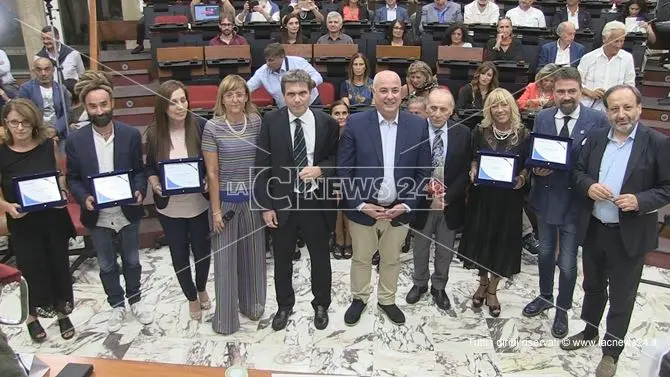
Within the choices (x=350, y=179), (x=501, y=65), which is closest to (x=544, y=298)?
(x=350, y=179)

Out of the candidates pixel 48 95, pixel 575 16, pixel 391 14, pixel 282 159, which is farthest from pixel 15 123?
pixel 575 16

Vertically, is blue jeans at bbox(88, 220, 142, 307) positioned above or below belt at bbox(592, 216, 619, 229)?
below

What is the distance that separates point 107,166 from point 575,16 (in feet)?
17.5

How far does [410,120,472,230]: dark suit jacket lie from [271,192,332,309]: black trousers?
0.52 m

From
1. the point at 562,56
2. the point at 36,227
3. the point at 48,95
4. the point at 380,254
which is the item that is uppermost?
the point at 562,56

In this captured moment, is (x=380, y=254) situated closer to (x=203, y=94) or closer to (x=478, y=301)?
(x=478, y=301)

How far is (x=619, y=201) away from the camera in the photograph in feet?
7.34

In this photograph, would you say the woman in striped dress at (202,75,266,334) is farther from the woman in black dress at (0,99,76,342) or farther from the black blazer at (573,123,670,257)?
the black blazer at (573,123,670,257)

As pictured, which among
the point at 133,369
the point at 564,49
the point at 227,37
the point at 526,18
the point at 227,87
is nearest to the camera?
the point at 133,369

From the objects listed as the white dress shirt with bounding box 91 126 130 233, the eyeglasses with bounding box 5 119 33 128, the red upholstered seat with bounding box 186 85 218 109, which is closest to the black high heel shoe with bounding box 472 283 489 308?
the white dress shirt with bounding box 91 126 130 233

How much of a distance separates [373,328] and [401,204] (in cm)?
72

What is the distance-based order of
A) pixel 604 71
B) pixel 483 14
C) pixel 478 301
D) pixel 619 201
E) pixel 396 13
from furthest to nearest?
pixel 396 13
pixel 483 14
pixel 604 71
pixel 478 301
pixel 619 201

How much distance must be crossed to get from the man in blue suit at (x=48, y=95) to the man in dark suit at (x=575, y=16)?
4971 mm

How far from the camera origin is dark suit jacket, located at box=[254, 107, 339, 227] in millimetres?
2552
